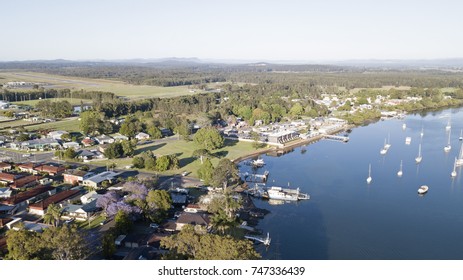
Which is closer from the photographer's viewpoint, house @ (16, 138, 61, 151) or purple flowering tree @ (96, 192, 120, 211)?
purple flowering tree @ (96, 192, 120, 211)

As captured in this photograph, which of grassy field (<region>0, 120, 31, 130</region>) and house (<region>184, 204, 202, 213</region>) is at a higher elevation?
grassy field (<region>0, 120, 31, 130</region>)

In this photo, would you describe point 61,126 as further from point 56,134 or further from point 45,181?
point 45,181

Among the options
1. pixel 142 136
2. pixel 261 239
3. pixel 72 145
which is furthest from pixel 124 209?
pixel 142 136

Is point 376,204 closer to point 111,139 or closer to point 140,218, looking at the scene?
point 140,218

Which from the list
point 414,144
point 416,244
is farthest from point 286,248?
point 414,144

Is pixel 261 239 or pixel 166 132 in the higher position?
pixel 166 132

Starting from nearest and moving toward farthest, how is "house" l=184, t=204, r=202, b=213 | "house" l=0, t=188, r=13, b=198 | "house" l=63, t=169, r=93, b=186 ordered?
"house" l=184, t=204, r=202, b=213 → "house" l=0, t=188, r=13, b=198 → "house" l=63, t=169, r=93, b=186

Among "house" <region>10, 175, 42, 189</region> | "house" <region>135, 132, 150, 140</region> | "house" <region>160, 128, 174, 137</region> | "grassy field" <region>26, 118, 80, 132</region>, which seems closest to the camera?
"house" <region>10, 175, 42, 189</region>

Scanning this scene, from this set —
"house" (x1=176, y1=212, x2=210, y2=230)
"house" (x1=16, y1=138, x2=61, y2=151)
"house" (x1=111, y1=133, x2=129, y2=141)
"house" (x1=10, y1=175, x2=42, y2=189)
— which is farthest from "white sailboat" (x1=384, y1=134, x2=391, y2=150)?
"house" (x1=16, y1=138, x2=61, y2=151)

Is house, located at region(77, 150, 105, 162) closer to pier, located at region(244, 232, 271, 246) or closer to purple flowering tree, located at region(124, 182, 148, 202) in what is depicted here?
purple flowering tree, located at region(124, 182, 148, 202)
